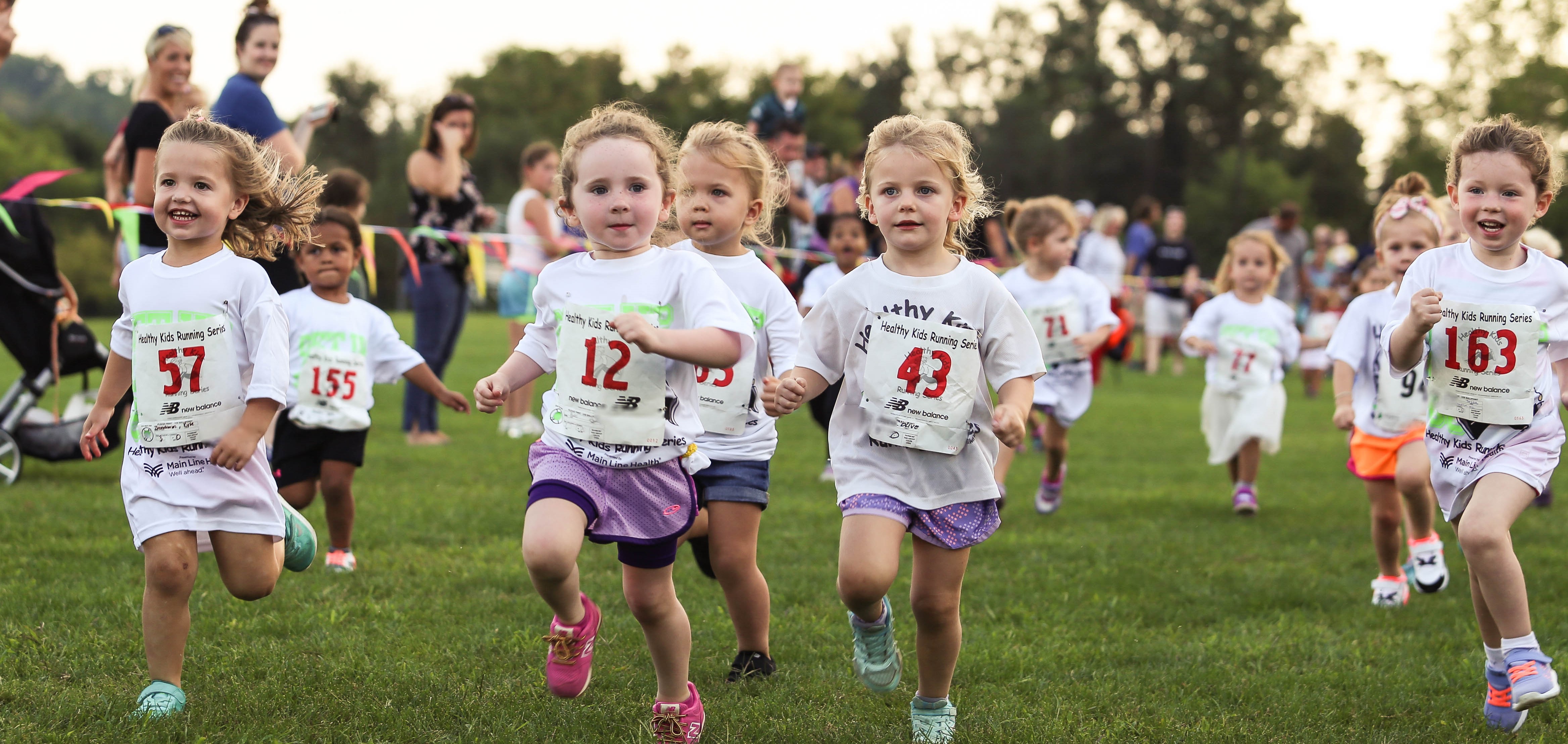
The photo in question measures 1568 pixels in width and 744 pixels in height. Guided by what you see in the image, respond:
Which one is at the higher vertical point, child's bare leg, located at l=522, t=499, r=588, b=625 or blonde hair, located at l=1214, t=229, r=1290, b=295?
blonde hair, located at l=1214, t=229, r=1290, b=295

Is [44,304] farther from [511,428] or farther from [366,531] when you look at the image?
[511,428]

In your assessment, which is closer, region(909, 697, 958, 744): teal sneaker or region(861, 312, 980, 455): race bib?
region(861, 312, 980, 455): race bib

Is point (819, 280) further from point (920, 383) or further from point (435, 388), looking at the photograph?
point (920, 383)

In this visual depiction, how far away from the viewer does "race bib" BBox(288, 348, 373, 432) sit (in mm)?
5484

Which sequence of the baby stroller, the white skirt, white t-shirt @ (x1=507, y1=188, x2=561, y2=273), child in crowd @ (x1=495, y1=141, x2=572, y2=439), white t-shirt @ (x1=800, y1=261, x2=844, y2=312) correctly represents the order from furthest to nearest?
white t-shirt @ (x1=507, y1=188, x2=561, y2=273), child in crowd @ (x1=495, y1=141, x2=572, y2=439), the white skirt, white t-shirt @ (x1=800, y1=261, x2=844, y2=312), the baby stroller

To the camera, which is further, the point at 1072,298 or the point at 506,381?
the point at 1072,298

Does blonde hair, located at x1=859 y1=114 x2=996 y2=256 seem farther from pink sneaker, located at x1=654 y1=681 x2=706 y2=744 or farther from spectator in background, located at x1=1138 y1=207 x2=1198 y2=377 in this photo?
spectator in background, located at x1=1138 y1=207 x2=1198 y2=377

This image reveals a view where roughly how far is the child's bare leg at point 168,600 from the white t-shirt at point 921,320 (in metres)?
1.81

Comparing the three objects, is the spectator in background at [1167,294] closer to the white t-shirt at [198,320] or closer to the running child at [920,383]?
the running child at [920,383]

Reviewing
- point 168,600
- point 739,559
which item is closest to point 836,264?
point 739,559

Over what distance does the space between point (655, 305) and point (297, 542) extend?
1.52 m

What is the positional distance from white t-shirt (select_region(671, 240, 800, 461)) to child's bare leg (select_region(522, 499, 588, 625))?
0.77m

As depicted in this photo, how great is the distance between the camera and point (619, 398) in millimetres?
3475

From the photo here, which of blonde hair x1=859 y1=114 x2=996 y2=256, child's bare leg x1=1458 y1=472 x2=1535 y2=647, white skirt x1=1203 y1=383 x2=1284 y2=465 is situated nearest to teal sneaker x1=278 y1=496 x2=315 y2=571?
blonde hair x1=859 y1=114 x2=996 y2=256
